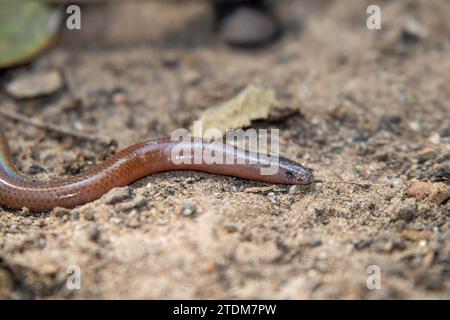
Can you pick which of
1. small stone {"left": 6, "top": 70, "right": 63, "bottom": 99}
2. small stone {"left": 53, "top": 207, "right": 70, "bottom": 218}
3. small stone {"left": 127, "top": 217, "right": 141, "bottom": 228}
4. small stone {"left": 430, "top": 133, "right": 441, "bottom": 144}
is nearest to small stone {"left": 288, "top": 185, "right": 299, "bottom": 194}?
small stone {"left": 127, "top": 217, "right": 141, "bottom": 228}

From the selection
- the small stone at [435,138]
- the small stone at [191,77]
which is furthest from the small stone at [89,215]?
the small stone at [435,138]

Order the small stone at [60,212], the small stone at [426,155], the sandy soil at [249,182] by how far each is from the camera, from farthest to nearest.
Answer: the small stone at [426,155], the small stone at [60,212], the sandy soil at [249,182]

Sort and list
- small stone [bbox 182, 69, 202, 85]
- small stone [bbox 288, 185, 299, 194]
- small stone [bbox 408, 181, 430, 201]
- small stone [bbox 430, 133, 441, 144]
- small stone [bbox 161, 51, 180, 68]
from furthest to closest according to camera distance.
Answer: small stone [bbox 161, 51, 180, 68]
small stone [bbox 182, 69, 202, 85]
small stone [bbox 430, 133, 441, 144]
small stone [bbox 288, 185, 299, 194]
small stone [bbox 408, 181, 430, 201]

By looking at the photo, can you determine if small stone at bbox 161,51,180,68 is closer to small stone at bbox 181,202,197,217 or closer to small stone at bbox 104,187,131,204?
small stone at bbox 104,187,131,204

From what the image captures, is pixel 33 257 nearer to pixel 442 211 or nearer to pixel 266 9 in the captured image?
pixel 442 211

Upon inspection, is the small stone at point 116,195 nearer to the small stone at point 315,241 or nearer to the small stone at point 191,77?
the small stone at point 315,241

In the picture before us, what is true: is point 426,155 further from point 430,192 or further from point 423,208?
point 423,208
